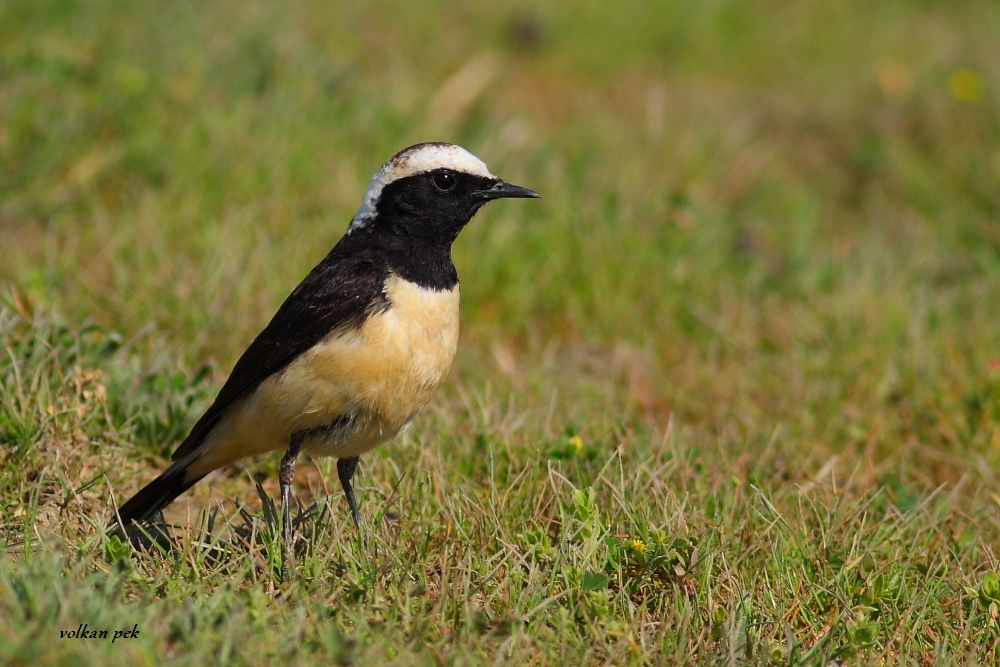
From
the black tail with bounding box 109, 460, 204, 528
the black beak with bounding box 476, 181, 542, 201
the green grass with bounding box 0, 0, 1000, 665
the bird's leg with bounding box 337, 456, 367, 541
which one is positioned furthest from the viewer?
the black beak with bounding box 476, 181, 542, 201

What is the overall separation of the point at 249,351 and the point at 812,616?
2.47m

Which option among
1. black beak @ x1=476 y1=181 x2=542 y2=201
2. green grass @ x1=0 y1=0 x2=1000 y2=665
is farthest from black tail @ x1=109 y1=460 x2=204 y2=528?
black beak @ x1=476 y1=181 x2=542 y2=201

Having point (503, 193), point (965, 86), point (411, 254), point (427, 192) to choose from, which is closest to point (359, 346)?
→ point (411, 254)

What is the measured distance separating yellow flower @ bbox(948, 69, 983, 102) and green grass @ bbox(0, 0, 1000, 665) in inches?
1.7

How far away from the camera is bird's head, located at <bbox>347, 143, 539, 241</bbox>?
4.65 m

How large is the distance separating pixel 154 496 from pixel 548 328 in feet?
10.3

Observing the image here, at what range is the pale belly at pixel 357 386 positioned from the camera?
4184mm

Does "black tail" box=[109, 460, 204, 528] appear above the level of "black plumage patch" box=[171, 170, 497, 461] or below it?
below

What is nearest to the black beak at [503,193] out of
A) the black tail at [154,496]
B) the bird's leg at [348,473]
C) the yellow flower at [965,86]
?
the bird's leg at [348,473]

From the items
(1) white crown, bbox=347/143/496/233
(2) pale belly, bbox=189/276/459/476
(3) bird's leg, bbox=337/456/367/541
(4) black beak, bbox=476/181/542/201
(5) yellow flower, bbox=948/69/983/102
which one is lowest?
(3) bird's leg, bbox=337/456/367/541

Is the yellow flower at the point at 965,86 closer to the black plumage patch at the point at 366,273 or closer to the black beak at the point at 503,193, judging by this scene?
the black beak at the point at 503,193

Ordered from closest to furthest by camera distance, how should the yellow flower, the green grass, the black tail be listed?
the green grass < the black tail < the yellow flower

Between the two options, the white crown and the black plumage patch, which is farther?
the white crown

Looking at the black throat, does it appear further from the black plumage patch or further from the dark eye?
the dark eye
